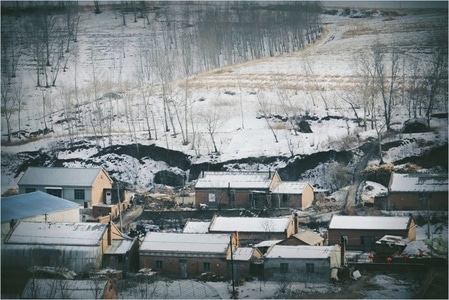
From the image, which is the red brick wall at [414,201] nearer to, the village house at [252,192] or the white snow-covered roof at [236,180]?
the village house at [252,192]

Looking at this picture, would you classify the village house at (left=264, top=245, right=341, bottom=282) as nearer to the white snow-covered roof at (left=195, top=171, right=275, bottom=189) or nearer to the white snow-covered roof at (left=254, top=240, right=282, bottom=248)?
the white snow-covered roof at (left=254, top=240, right=282, bottom=248)

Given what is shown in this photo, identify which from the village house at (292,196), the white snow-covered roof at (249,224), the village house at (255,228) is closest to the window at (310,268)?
the village house at (255,228)

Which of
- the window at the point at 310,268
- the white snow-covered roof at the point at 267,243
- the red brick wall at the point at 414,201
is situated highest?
the red brick wall at the point at 414,201

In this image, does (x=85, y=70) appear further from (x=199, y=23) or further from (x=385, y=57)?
(x=385, y=57)

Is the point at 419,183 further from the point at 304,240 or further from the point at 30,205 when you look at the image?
the point at 30,205

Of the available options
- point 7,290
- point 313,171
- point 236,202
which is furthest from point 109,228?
point 313,171

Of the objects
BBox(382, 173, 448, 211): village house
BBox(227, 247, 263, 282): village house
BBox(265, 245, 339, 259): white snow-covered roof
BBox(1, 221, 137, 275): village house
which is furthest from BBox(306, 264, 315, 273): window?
BBox(382, 173, 448, 211): village house
